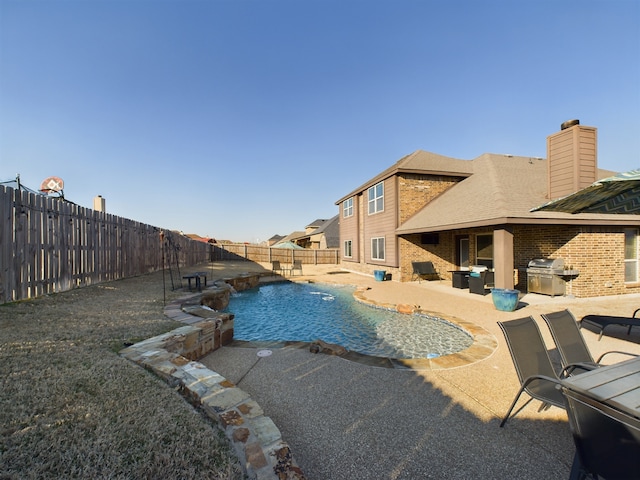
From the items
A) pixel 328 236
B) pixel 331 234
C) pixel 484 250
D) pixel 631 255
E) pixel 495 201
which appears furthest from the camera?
pixel 331 234

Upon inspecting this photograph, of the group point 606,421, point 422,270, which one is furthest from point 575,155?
point 606,421

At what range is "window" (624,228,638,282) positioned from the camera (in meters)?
9.12

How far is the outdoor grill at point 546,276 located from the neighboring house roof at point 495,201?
1466 millimetres

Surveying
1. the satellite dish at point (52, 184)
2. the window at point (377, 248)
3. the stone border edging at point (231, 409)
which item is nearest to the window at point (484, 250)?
the window at point (377, 248)

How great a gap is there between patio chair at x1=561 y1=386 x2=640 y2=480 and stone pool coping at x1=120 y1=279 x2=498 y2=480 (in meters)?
1.83

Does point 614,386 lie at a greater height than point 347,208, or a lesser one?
lesser

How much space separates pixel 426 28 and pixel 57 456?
1551 cm

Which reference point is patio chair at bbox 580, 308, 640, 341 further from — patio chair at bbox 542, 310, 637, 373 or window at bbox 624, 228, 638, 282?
window at bbox 624, 228, 638, 282

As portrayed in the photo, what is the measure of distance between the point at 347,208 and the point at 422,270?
8518mm

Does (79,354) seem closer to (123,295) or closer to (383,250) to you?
(123,295)

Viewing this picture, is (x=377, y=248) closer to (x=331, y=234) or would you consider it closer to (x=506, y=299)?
(x=506, y=299)

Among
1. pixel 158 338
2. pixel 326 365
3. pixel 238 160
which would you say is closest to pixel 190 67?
pixel 238 160

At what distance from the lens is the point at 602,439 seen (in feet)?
5.20

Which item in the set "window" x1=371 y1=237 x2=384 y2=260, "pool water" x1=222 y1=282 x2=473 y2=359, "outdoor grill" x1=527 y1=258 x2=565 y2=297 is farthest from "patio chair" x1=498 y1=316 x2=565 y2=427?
"window" x1=371 y1=237 x2=384 y2=260
